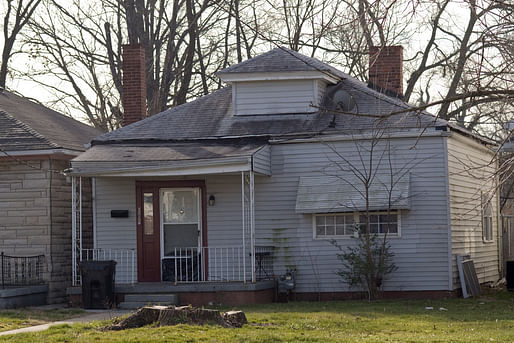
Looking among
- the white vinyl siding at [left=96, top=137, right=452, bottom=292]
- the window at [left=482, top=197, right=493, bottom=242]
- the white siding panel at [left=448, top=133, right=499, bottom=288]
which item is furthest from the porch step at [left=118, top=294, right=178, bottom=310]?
the window at [left=482, top=197, right=493, bottom=242]

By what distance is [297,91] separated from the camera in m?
20.2

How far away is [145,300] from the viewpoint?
1777cm

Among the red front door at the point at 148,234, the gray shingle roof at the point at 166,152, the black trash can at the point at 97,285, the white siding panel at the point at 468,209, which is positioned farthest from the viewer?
the red front door at the point at 148,234

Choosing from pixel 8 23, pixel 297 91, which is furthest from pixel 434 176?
pixel 8 23

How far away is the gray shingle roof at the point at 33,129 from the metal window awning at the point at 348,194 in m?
5.40

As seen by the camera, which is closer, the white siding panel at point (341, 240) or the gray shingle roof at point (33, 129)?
the white siding panel at point (341, 240)

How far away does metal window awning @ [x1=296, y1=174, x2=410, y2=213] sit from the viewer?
60.0 feet

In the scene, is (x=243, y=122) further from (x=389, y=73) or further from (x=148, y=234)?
(x=389, y=73)

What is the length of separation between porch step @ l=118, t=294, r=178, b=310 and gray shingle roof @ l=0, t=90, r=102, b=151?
154 inches

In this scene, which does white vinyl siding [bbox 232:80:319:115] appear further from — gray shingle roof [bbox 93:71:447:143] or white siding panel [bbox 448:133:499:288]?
white siding panel [bbox 448:133:499:288]

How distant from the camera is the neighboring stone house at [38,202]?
19703 mm

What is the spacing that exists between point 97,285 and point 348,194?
5.27 meters

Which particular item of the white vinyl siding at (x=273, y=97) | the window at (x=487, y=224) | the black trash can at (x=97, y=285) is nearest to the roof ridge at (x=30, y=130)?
the black trash can at (x=97, y=285)

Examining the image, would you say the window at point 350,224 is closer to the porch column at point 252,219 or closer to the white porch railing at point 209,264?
the white porch railing at point 209,264
